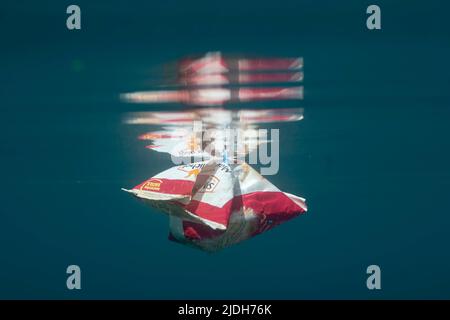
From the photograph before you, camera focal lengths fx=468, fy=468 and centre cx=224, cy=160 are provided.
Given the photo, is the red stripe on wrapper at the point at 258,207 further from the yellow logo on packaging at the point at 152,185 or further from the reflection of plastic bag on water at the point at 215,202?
the yellow logo on packaging at the point at 152,185

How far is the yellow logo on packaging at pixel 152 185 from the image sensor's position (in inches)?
60.7

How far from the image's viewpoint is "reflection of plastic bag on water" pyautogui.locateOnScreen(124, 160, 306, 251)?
1.47 metres

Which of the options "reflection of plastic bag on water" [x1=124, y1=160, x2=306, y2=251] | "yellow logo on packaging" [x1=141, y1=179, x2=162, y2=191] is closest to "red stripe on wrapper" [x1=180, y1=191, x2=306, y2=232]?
"reflection of plastic bag on water" [x1=124, y1=160, x2=306, y2=251]

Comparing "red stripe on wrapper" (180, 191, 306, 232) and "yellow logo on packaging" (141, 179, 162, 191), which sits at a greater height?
"yellow logo on packaging" (141, 179, 162, 191)

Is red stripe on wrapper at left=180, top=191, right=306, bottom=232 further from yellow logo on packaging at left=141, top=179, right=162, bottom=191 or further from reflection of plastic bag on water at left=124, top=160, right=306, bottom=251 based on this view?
yellow logo on packaging at left=141, top=179, right=162, bottom=191

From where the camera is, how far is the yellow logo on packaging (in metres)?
1.54

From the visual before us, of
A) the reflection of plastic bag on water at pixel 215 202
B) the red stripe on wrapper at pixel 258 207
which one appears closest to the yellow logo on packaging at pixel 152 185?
the reflection of plastic bag on water at pixel 215 202

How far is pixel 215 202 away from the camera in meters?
1.49

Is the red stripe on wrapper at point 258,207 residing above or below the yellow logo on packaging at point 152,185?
below

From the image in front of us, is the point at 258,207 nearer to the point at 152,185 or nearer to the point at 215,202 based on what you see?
the point at 215,202

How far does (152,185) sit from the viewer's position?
1.55 meters

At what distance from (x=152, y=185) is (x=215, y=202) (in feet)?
0.74

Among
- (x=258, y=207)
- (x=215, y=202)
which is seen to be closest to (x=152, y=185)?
(x=215, y=202)
